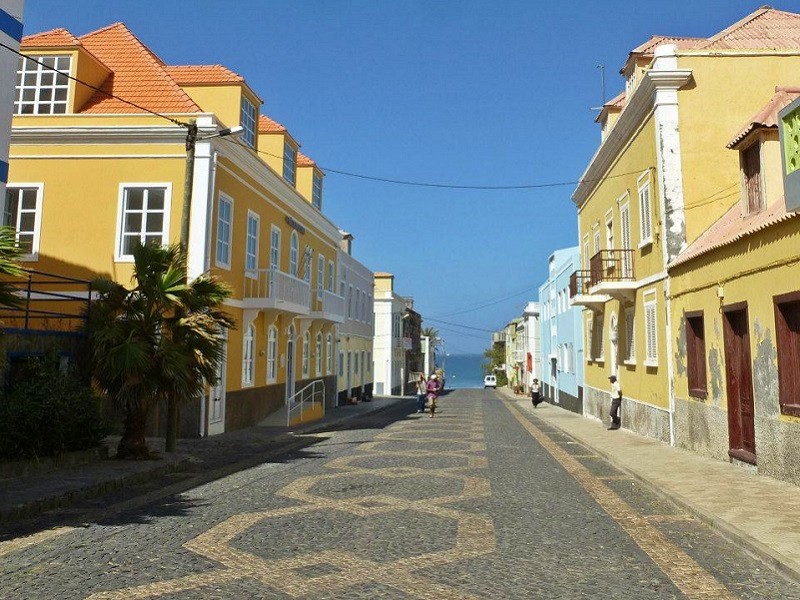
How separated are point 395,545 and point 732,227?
32.5ft

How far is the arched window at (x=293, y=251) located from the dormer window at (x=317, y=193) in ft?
11.6

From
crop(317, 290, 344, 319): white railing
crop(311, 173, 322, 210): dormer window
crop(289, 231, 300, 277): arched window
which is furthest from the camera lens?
crop(311, 173, 322, 210): dormer window

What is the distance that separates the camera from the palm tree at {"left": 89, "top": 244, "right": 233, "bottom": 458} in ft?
37.6

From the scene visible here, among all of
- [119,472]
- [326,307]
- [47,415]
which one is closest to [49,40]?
[47,415]

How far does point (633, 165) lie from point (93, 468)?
48.1 ft

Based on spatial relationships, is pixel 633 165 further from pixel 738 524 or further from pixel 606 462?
pixel 738 524

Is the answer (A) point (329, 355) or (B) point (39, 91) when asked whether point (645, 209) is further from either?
(A) point (329, 355)

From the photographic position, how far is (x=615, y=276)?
63.8 ft

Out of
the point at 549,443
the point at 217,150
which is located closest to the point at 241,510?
the point at 549,443

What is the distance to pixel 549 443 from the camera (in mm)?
16766

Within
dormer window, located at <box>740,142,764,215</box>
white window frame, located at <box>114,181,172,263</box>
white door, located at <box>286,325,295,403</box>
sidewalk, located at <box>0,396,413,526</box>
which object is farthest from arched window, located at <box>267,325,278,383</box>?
dormer window, located at <box>740,142,764,215</box>

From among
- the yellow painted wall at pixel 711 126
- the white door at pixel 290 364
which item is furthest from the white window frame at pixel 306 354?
the yellow painted wall at pixel 711 126

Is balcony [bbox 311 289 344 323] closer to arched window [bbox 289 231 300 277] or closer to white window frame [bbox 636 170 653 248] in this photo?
arched window [bbox 289 231 300 277]

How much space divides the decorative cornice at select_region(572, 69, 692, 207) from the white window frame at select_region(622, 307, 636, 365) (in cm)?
478
